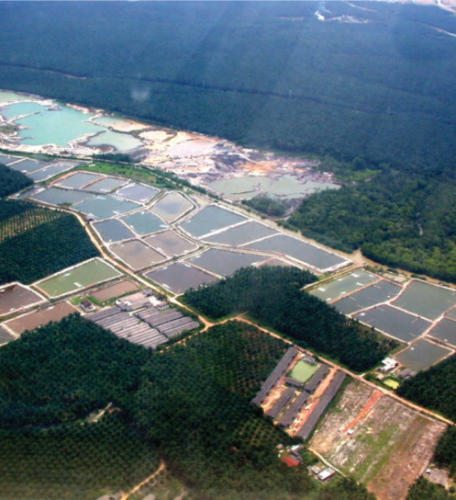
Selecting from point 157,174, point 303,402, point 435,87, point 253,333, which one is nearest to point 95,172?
point 157,174

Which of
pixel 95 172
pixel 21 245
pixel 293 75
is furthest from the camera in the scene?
pixel 293 75

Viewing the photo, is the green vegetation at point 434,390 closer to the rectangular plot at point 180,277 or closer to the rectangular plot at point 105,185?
the rectangular plot at point 180,277

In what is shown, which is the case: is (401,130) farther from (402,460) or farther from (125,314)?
(402,460)

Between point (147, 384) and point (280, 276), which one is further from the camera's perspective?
point (280, 276)

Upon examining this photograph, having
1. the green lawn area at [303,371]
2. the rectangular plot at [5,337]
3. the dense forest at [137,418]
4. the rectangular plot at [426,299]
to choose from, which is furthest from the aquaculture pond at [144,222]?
the green lawn area at [303,371]

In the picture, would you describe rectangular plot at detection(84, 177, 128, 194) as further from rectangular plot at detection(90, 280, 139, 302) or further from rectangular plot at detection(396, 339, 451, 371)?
rectangular plot at detection(396, 339, 451, 371)

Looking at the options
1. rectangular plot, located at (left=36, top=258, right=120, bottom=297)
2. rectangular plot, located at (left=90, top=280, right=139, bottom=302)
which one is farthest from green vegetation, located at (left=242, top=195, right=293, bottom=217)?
rectangular plot, located at (left=90, top=280, right=139, bottom=302)

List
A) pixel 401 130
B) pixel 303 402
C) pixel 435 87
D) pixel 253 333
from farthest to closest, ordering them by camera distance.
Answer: pixel 435 87 → pixel 401 130 → pixel 253 333 → pixel 303 402
